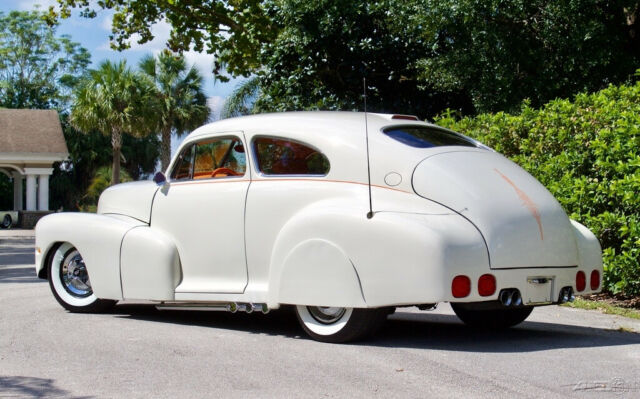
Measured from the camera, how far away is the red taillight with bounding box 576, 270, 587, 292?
7.16m

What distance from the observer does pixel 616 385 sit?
5520mm

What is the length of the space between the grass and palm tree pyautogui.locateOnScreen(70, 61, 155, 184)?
32230mm

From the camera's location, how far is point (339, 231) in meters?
6.79

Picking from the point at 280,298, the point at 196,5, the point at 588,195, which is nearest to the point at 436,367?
the point at 280,298

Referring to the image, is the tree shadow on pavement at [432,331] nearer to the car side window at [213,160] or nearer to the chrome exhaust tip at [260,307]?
the chrome exhaust tip at [260,307]

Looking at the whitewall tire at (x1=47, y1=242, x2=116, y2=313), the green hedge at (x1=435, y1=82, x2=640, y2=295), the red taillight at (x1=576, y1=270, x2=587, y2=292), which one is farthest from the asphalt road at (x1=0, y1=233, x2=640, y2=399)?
the green hedge at (x1=435, y1=82, x2=640, y2=295)

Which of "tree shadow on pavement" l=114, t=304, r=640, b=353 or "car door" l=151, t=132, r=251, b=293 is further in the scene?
"car door" l=151, t=132, r=251, b=293

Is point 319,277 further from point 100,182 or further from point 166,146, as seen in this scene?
point 100,182

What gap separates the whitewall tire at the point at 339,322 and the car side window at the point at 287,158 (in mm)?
1144

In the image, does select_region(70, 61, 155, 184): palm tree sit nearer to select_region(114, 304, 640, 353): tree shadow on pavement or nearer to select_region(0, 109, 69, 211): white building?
select_region(0, 109, 69, 211): white building

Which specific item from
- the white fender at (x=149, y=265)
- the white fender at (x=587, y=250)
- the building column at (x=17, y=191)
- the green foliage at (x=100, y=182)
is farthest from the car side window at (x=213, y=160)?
the green foliage at (x=100, y=182)

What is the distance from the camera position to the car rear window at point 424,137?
24.1 ft

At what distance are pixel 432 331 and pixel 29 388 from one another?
12.3 feet

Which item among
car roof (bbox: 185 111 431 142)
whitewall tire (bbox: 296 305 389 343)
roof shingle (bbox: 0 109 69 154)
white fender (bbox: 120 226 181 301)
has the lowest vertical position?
whitewall tire (bbox: 296 305 389 343)
